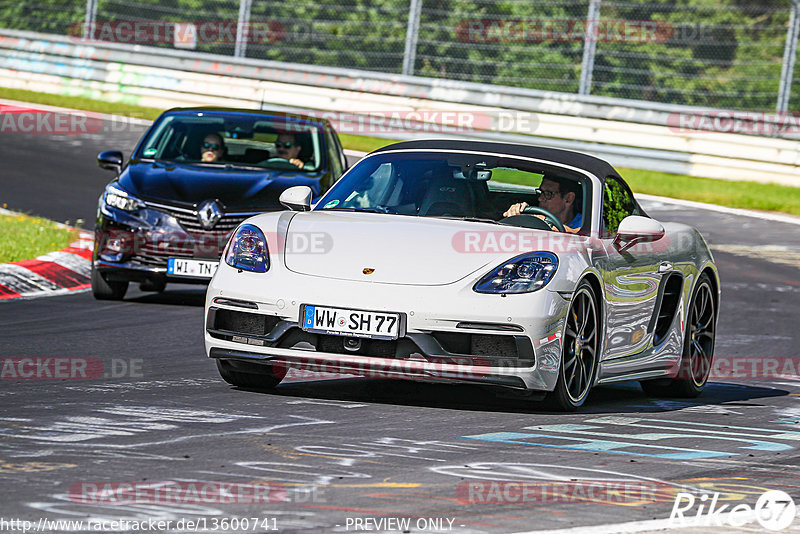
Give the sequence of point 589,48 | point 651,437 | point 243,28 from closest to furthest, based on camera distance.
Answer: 1. point 651,437
2. point 589,48
3. point 243,28

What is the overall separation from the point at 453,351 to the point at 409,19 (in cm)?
1728

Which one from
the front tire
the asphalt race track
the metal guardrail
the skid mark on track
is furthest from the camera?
the metal guardrail

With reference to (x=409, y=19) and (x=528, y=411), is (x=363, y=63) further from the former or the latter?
(x=528, y=411)

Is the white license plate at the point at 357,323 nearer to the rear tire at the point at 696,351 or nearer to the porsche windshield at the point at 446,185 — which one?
the porsche windshield at the point at 446,185

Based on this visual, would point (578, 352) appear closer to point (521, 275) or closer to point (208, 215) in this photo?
point (521, 275)

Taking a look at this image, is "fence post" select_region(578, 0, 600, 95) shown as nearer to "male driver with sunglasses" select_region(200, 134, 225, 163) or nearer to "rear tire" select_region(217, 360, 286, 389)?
"male driver with sunglasses" select_region(200, 134, 225, 163)

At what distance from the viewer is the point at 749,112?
862 inches

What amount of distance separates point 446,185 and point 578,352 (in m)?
1.22

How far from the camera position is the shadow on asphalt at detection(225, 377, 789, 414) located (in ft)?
25.1

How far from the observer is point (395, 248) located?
7270 mm

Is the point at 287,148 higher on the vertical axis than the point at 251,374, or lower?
higher

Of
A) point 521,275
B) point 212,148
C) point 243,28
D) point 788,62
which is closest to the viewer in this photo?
point 521,275

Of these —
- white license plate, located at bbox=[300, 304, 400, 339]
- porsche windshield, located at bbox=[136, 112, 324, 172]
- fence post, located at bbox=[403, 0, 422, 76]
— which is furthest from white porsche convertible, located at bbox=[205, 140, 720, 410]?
fence post, located at bbox=[403, 0, 422, 76]

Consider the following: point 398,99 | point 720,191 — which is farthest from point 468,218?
point 398,99
